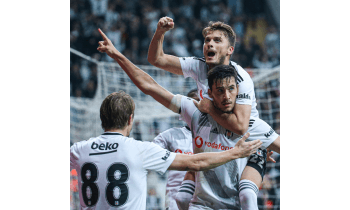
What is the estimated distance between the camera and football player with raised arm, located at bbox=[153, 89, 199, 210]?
3.41m

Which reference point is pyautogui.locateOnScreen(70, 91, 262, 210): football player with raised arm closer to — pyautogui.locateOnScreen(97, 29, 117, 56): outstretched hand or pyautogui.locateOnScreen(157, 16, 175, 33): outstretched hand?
pyautogui.locateOnScreen(97, 29, 117, 56): outstretched hand

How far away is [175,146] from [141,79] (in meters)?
0.79

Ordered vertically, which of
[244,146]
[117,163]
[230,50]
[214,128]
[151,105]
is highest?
[230,50]

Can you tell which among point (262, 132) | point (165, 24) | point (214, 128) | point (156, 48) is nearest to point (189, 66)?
point (156, 48)

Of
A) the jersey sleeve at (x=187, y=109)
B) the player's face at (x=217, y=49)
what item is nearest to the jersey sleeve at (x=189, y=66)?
the player's face at (x=217, y=49)

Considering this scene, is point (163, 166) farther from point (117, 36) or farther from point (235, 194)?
point (117, 36)

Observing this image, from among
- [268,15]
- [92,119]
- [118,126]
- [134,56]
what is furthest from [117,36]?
[268,15]

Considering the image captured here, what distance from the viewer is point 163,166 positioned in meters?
2.62

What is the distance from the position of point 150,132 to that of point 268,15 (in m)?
1.76

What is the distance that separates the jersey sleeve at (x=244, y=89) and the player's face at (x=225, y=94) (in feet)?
0.16

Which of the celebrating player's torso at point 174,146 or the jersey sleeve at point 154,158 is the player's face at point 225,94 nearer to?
the celebrating player's torso at point 174,146

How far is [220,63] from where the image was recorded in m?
3.23

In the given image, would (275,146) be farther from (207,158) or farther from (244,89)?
(207,158)

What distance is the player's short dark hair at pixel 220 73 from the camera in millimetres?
3109
